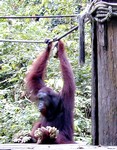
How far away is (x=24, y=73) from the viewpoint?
4.34 m

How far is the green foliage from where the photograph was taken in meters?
3.97

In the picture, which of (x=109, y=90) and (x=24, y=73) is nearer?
(x=109, y=90)

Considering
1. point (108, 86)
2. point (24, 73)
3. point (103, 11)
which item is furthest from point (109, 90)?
point (24, 73)

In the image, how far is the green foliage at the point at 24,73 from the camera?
397 cm

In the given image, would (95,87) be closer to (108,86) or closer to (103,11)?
(108,86)

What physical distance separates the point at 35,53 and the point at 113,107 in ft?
9.98

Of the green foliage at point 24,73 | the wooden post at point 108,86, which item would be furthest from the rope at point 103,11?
the green foliage at point 24,73

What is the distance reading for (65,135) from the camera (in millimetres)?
2994

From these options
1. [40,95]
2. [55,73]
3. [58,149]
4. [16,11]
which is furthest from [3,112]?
[58,149]

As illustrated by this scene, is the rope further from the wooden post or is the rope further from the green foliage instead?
the green foliage

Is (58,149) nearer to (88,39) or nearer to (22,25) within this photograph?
(88,39)

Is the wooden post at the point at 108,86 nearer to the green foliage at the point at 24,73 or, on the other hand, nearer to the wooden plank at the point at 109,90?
the wooden plank at the point at 109,90

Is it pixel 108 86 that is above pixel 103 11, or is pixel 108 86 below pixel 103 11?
below

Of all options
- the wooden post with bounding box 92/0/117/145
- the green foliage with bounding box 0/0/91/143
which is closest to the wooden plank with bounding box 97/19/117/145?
the wooden post with bounding box 92/0/117/145
